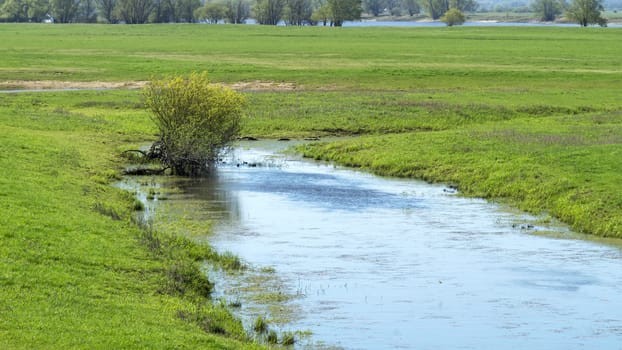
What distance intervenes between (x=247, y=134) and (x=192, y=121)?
12.3 meters

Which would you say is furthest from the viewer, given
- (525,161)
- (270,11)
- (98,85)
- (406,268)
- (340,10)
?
(270,11)

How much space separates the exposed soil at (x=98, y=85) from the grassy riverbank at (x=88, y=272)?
36.2m

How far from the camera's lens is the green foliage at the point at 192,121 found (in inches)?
1501

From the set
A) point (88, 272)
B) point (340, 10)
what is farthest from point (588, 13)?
point (88, 272)

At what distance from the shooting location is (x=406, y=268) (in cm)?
2409

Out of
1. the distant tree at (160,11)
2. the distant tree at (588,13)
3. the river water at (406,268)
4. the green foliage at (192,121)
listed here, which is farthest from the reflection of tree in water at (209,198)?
the distant tree at (160,11)

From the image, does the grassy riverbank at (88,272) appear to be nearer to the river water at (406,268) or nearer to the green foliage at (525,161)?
the river water at (406,268)

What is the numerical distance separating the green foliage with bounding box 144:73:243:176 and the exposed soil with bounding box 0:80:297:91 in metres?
30.9

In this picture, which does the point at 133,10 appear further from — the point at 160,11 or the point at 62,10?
the point at 62,10

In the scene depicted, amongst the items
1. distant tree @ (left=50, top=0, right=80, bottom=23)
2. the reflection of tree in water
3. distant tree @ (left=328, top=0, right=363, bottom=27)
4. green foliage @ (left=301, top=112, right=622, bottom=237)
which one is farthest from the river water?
distant tree @ (left=50, top=0, right=80, bottom=23)

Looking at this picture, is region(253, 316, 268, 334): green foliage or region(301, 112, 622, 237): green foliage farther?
region(301, 112, 622, 237): green foliage

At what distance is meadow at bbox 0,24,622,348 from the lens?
1845 cm

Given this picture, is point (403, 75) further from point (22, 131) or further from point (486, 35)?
point (486, 35)

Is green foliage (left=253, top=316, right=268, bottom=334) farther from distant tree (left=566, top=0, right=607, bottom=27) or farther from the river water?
distant tree (left=566, top=0, right=607, bottom=27)
